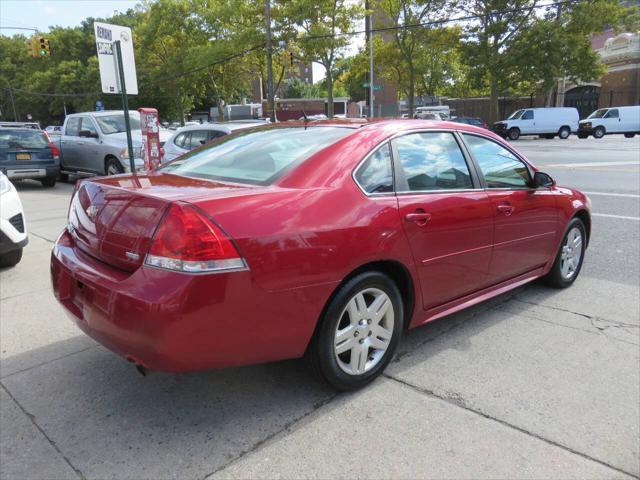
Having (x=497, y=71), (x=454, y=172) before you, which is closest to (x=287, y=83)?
(x=497, y=71)

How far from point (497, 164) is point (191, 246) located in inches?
103

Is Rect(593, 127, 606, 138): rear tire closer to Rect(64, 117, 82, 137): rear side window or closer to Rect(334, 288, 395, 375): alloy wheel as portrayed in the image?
Rect(64, 117, 82, 137): rear side window

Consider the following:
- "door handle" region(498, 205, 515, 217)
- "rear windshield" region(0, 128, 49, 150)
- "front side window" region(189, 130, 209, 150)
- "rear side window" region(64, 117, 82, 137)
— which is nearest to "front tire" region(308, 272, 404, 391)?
"door handle" region(498, 205, 515, 217)

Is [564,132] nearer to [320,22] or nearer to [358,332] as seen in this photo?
[320,22]

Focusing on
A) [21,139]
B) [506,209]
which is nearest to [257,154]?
[506,209]

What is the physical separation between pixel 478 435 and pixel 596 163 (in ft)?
50.0

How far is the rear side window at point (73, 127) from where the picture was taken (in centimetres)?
1347

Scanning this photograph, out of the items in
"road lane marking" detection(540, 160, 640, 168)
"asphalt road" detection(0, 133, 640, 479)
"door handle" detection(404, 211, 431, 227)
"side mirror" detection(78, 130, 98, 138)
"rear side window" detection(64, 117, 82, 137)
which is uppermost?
"rear side window" detection(64, 117, 82, 137)

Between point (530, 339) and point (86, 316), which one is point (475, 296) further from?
point (86, 316)

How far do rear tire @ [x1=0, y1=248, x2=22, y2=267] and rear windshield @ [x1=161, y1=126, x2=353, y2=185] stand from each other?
299cm

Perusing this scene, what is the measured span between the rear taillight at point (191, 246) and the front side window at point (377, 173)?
0.95m

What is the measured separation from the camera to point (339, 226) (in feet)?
8.85

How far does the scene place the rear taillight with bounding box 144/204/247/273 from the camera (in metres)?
2.31

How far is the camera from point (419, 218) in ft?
10.2
